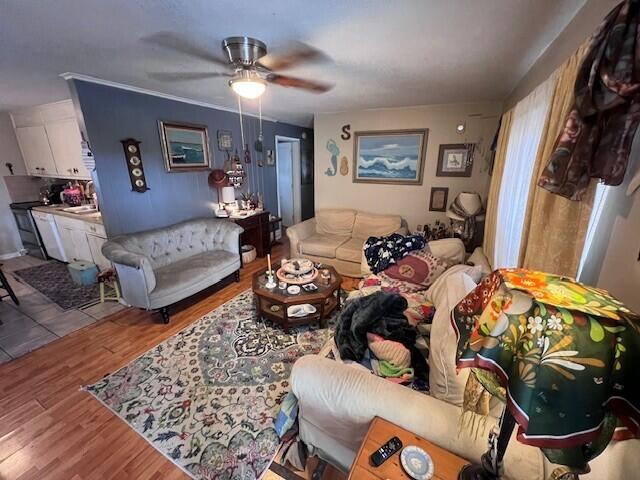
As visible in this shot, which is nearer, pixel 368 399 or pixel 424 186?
pixel 368 399

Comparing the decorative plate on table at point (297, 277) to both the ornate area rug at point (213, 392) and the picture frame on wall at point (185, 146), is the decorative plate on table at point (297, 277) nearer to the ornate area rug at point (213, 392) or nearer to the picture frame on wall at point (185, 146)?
the ornate area rug at point (213, 392)

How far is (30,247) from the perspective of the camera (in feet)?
13.9

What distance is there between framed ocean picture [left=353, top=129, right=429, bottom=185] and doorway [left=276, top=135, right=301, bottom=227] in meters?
1.96

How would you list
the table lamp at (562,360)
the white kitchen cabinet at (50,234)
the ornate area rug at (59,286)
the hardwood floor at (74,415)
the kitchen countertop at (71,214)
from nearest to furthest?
1. the table lamp at (562,360)
2. the hardwood floor at (74,415)
3. the ornate area rug at (59,286)
4. the kitchen countertop at (71,214)
5. the white kitchen cabinet at (50,234)

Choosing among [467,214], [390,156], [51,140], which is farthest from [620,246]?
[51,140]

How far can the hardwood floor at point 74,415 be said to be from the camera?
1.37 metres

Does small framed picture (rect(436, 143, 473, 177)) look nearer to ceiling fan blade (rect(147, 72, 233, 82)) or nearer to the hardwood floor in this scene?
ceiling fan blade (rect(147, 72, 233, 82))

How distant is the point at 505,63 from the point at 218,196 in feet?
12.0

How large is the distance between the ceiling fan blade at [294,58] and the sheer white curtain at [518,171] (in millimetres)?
1368

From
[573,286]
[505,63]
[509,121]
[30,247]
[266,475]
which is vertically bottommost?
[266,475]

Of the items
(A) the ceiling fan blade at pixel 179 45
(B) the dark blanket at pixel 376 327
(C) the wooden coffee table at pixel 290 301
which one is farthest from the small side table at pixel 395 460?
(A) the ceiling fan blade at pixel 179 45

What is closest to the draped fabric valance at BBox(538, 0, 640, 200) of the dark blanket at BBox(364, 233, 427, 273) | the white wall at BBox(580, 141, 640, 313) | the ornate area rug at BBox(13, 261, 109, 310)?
the white wall at BBox(580, 141, 640, 313)

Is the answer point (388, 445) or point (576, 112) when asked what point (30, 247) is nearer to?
point (388, 445)

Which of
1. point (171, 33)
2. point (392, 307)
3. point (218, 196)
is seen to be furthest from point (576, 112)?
point (218, 196)
